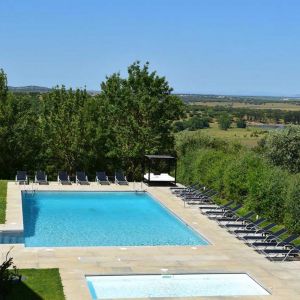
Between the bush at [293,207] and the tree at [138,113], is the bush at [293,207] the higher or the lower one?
the lower one

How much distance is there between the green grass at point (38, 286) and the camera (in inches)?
455

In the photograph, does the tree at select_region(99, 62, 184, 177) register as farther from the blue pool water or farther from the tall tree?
the blue pool water

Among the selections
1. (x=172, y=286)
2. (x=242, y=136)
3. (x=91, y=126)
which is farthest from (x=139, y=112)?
(x=242, y=136)

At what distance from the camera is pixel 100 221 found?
72.2ft

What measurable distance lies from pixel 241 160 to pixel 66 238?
10.3m

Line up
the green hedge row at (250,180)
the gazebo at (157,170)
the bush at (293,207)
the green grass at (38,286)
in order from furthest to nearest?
the gazebo at (157,170), the green hedge row at (250,180), the bush at (293,207), the green grass at (38,286)

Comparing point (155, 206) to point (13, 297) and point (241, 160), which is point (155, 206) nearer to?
point (241, 160)

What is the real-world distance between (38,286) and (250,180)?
1265cm

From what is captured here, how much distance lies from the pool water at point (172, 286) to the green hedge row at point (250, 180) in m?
5.59

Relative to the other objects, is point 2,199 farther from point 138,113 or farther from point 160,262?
point 138,113

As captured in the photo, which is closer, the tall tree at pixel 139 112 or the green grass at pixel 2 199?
the green grass at pixel 2 199

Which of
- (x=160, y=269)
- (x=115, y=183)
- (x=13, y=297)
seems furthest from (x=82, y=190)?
(x=13, y=297)

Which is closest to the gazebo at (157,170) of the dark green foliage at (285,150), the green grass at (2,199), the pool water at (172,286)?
the green grass at (2,199)

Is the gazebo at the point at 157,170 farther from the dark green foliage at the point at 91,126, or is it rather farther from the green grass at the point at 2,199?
the green grass at the point at 2,199
